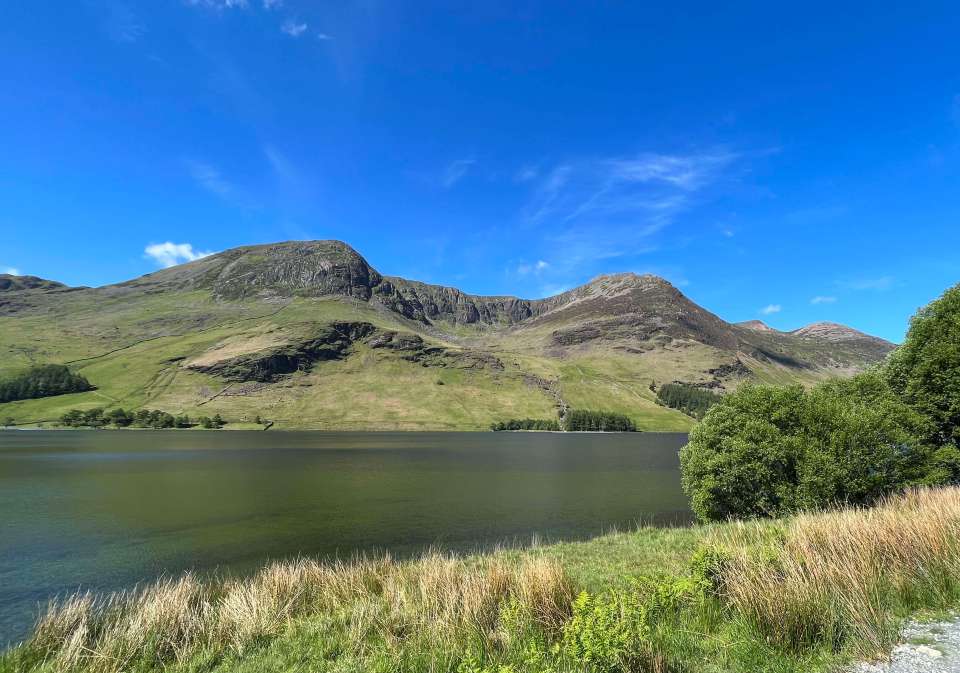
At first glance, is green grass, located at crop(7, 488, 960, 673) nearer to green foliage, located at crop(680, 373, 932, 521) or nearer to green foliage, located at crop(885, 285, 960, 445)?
green foliage, located at crop(680, 373, 932, 521)

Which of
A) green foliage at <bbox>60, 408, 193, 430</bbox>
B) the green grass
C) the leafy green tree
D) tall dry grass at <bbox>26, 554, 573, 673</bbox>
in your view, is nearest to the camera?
the green grass

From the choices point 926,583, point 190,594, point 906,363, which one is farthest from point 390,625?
point 906,363

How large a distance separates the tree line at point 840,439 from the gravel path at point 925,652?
69.5 feet

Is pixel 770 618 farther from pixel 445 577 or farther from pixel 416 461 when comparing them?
pixel 416 461

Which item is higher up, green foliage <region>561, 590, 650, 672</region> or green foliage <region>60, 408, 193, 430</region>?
green foliage <region>561, 590, 650, 672</region>

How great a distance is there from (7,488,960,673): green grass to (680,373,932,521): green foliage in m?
13.7

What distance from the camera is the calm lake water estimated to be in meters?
29.7

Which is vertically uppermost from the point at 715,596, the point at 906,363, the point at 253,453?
the point at 906,363

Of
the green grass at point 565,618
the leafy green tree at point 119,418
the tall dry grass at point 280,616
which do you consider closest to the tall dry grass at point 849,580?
the green grass at point 565,618

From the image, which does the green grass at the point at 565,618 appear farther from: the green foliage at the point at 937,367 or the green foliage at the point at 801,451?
the green foliage at the point at 937,367

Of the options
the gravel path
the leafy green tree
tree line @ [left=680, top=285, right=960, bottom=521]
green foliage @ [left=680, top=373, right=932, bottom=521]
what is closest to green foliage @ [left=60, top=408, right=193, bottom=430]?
the leafy green tree

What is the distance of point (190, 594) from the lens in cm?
1577

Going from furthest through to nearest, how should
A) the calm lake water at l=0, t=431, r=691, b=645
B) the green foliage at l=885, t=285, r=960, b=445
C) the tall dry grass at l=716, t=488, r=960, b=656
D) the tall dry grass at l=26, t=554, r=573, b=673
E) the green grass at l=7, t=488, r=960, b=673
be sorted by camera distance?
the green foliage at l=885, t=285, r=960, b=445 → the calm lake water at l=0, t=431, r=691, b=645 → the tall dry grass at l=26, t=554, r=573, b=673 → the tall dry grass at l=716, t=488, r=960, b=656 → the green grass at l=7, t=488, r=960, b=673

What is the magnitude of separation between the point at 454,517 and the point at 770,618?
3505 cm
